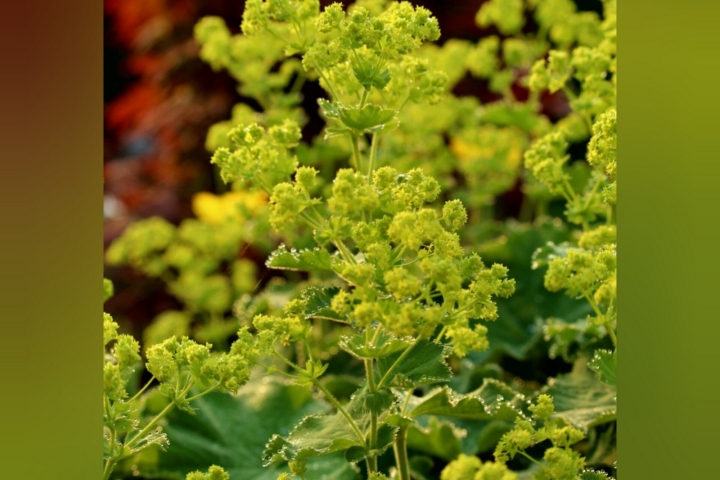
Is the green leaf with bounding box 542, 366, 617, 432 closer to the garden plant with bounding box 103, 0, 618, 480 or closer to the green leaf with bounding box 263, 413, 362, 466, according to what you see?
the garden plant with bounding box 103, 0, 618, 480

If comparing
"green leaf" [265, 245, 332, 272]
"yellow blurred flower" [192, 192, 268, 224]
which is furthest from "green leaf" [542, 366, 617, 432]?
"yellow blurred flower" [192, 192, 268, 224]

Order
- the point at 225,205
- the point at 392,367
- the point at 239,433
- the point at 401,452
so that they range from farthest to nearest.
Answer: the point at 225,205, the point at 239,433, the point at 401,452, the point at 392,367

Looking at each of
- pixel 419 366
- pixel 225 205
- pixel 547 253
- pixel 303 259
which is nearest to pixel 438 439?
pixel 547 253
